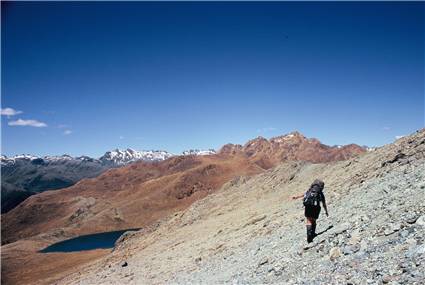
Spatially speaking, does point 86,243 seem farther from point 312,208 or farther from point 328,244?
point 328,244

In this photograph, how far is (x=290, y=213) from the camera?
2742 cm

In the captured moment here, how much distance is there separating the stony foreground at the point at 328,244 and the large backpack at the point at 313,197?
119 centimetres

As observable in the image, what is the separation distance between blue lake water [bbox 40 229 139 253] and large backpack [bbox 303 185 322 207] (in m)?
123

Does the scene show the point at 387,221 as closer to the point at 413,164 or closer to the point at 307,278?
the point at 307,278

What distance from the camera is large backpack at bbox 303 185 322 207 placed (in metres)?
17.5

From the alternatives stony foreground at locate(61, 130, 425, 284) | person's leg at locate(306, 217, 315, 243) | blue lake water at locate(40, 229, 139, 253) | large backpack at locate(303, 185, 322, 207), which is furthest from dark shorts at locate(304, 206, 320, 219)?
blue lake water at locate(40, 229, 139, 253)

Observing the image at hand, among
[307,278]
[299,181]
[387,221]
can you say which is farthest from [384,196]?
[299,181]

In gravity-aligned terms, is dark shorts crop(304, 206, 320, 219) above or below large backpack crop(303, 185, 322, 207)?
below

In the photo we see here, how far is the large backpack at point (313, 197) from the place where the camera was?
17.5m

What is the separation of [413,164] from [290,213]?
7.82 metres

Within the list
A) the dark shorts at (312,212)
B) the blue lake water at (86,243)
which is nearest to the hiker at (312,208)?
the dark shorts at (312,212)

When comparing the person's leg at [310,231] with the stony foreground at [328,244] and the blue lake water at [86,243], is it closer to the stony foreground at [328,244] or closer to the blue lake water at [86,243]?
the stony foreground at [328,244]

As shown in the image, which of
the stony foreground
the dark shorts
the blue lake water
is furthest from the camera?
the blue lake water

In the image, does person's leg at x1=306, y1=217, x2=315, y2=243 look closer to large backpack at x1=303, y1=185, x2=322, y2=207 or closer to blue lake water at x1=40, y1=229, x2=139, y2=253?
large backpack at x1=303, y1=185, x2=322, y2=207
